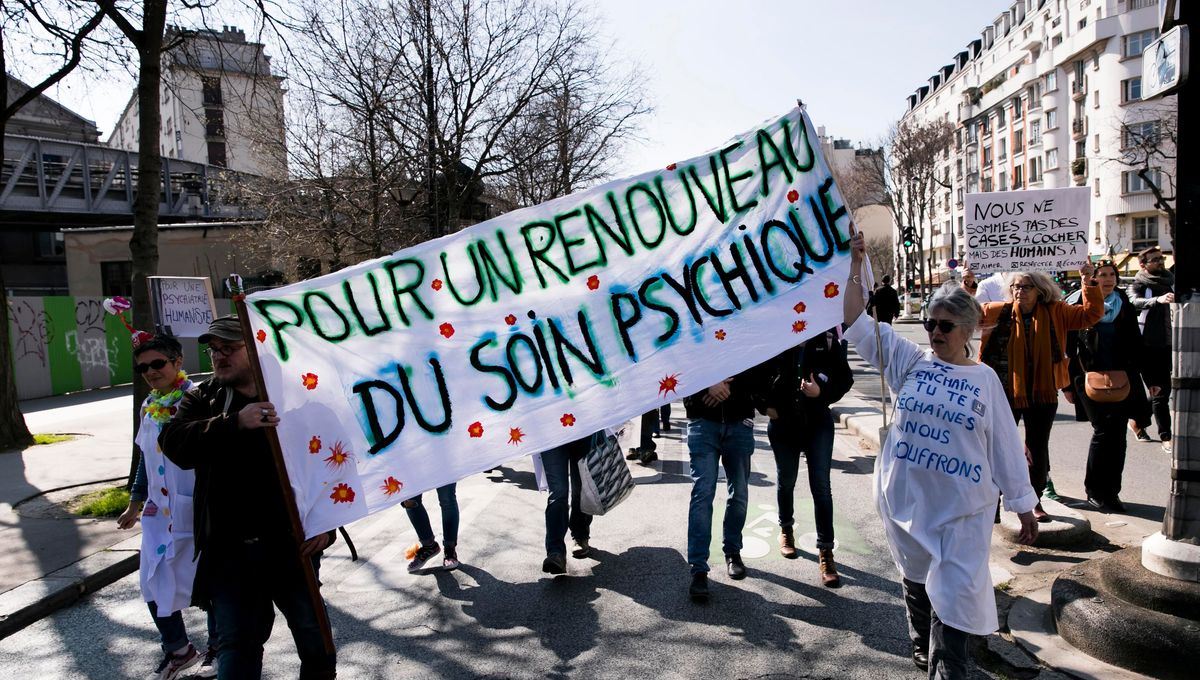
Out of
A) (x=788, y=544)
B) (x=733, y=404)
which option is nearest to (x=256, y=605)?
(x=733, y=404)

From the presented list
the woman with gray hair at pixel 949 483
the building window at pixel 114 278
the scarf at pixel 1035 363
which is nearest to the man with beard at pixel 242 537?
the woman with gray hair at pixel 949 483

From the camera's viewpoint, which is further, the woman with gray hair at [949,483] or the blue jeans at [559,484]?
the blue jeans at [559,484]

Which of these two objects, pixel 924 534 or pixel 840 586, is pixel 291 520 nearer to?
pixel 924 534

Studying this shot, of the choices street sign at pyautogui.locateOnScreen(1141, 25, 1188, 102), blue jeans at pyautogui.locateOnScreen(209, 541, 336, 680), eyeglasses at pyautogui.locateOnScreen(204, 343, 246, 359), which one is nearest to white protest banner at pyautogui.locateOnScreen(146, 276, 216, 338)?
eyeglasses at pyautogui.locateOnScreen(204, 343, 246, 359)

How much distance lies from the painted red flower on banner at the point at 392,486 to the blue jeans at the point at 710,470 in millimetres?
1878

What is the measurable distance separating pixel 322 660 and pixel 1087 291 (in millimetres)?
5348

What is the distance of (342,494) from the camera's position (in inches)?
137

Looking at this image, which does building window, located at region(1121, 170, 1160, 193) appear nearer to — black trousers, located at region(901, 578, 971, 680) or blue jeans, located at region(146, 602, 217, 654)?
black trousers, located at region(901, 578, 971, 680)

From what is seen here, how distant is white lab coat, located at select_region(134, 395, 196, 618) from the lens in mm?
4207

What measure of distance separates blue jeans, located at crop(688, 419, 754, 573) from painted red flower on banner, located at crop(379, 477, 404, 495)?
1878mm

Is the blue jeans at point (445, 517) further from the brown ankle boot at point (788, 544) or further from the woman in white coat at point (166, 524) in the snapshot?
the brown ankle boot at point (788, 544)

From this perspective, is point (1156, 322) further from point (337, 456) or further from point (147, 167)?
point (147, 167)

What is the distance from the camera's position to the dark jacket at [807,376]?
518 centimetres

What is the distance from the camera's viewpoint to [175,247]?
27750mm
